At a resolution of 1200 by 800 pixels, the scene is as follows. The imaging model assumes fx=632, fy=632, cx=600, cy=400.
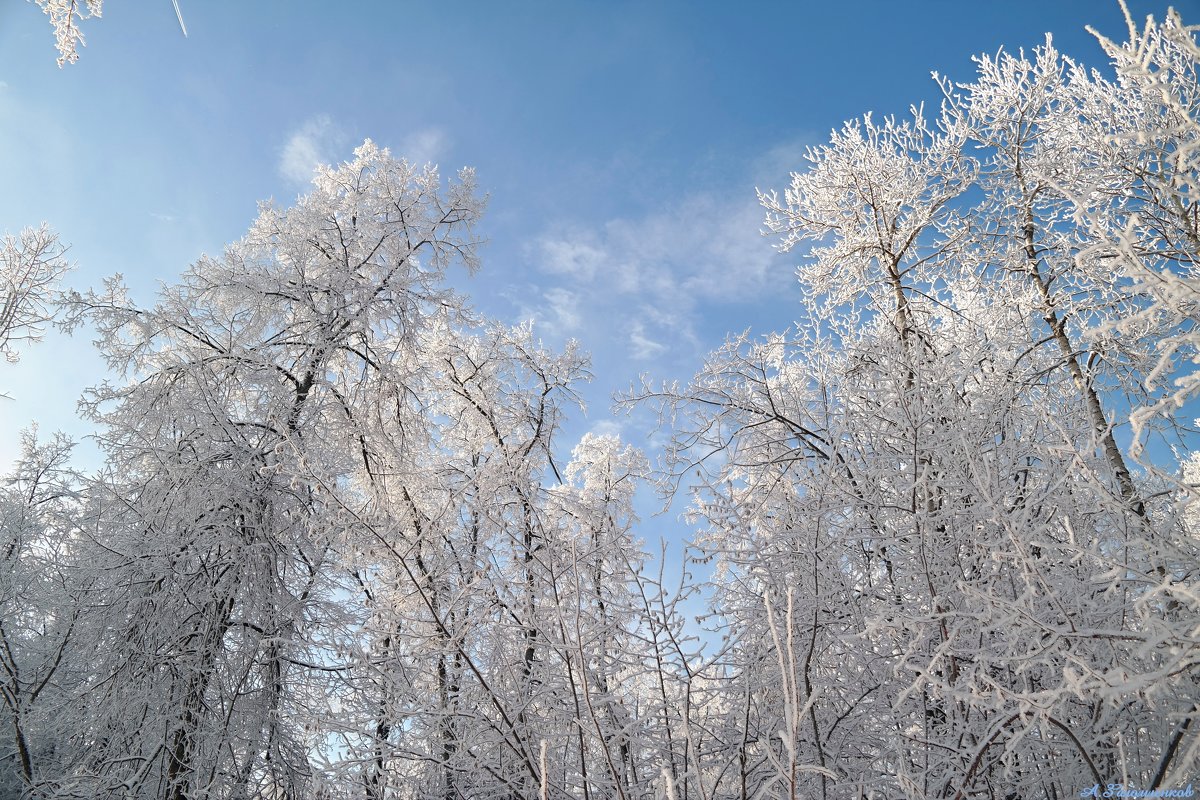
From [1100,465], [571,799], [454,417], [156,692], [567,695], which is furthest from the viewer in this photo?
[454,417]

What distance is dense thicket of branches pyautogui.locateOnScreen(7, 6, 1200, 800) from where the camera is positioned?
6.19ft

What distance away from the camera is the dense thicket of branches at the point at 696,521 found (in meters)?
1.89

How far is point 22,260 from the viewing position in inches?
389

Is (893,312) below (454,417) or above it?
below

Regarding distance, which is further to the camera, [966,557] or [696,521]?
[696,521]

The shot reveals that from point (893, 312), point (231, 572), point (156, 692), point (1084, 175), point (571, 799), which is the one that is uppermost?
point (1084, 175)

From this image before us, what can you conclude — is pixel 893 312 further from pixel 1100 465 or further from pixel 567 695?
pixel 567 695

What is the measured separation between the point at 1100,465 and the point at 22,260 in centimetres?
1350

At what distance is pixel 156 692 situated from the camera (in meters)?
5.36

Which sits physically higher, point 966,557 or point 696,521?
point 696,521

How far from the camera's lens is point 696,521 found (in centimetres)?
574

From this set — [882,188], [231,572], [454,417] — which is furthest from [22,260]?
[882,188]

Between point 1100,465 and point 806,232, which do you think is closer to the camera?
point 1100,465

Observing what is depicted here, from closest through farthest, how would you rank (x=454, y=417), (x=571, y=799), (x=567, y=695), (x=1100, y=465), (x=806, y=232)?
(x=571, y=799) → (x=567, y=695) → (x=1100, y=465) → (x=806, y=232) → (x=454, y=417)
